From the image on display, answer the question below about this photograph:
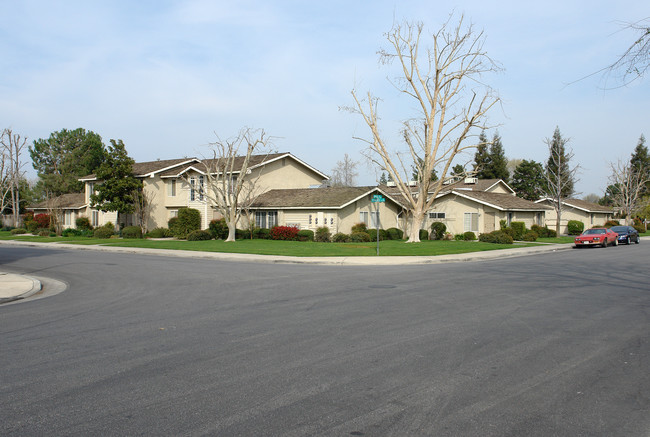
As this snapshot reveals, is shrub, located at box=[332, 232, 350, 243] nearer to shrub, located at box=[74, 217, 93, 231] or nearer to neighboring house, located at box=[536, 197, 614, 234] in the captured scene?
shrub, located at box=[74, 217, 93, 231]

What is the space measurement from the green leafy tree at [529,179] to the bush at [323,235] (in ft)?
168

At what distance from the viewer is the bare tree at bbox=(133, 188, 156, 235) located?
45272mm

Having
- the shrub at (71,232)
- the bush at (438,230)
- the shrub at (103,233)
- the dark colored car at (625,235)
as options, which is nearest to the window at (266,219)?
the shrub at (103,233)

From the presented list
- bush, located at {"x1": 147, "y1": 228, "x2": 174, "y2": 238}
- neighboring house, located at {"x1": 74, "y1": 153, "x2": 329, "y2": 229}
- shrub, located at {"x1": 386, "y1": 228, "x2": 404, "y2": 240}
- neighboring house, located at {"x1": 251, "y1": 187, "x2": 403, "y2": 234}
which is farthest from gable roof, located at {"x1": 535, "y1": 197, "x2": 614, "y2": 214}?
bush, located at {"x1": 147, "y1": 228, "x2": 174, "y2": 238}

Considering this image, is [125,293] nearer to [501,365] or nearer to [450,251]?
[501,365]

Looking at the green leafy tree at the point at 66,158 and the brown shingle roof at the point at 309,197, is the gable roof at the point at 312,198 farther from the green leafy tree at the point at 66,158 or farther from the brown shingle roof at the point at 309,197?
the green leafy tree at the point at 66,158

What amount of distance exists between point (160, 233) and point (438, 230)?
24296mm

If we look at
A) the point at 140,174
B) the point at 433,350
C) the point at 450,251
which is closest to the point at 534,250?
Result: the point at 450,251

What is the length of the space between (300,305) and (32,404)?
6.42m

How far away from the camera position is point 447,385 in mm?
5754

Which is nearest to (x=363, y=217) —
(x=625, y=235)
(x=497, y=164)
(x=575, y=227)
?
(x=625, y=235)

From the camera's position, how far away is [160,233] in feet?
147

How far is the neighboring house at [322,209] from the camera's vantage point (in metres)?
39.0

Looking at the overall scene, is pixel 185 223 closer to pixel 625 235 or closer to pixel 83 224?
pixel 83 224
